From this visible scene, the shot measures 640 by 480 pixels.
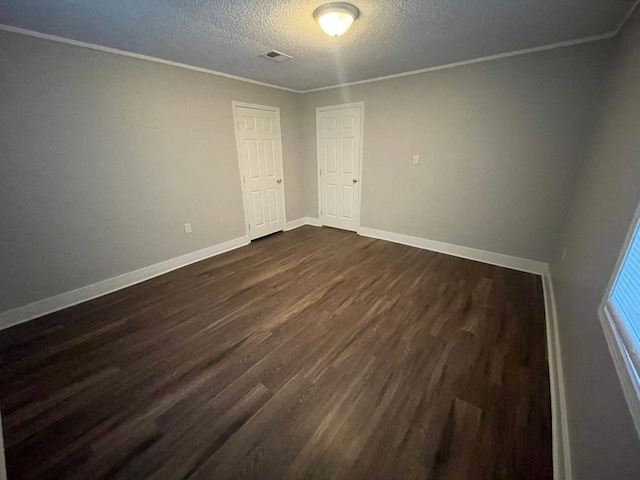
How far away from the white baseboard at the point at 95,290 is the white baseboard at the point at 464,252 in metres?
2.56

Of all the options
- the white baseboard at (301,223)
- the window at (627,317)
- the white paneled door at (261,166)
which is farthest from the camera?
the white baseboard at (301,223)

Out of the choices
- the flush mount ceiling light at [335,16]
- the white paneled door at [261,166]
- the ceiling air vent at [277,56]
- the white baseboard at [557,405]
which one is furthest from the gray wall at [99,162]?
the white baseboard at [557,405]

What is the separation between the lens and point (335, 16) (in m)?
1.82

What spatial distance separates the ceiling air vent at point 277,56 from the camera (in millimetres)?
2639

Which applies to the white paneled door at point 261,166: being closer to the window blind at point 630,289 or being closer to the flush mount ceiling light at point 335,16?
the flush mount ceiling light at point 335,16

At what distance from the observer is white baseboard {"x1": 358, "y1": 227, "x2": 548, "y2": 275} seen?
310 cm

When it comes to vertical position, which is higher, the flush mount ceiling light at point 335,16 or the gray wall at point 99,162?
the flush mount ceiling light at point 335,16

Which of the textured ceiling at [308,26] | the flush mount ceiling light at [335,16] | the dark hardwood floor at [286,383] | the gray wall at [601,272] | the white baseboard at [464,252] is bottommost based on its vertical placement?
the dark hardwood floor at [286,383]

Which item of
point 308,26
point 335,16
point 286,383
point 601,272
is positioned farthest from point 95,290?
point 601,272

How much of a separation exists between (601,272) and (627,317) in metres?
0.52

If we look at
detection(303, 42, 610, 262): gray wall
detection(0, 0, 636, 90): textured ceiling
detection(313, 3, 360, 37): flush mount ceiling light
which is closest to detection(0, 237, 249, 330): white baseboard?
detection(0, 0, 636, 90): textured ceiling

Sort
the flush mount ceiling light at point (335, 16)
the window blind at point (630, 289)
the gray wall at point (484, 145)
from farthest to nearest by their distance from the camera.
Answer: the gray wall at point (484, 145) → the flush mount ceiling light at point (335, 16) → the window blind at point (630, 289)

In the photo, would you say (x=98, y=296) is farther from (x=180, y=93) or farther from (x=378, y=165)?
(x=378, y=165)

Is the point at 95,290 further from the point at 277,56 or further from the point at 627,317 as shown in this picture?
the point at 627,317
